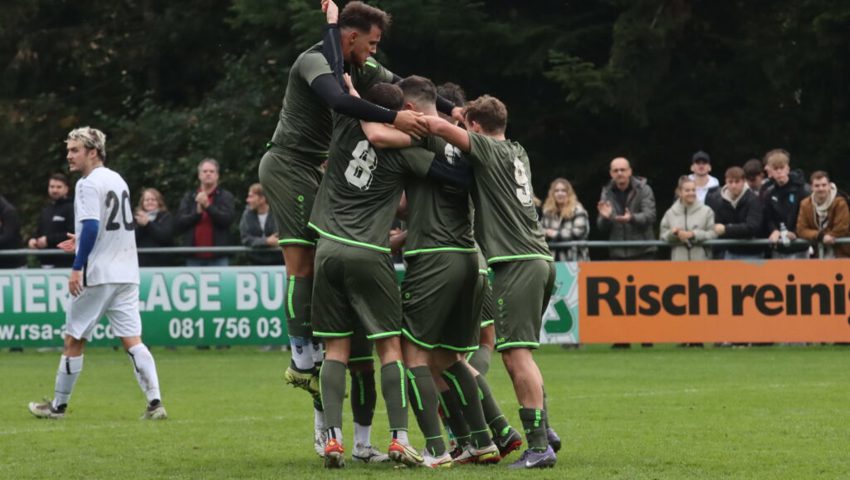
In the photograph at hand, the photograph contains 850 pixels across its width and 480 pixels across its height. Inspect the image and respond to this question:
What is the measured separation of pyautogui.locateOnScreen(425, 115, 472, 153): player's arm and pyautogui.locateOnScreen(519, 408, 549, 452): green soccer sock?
1443mm

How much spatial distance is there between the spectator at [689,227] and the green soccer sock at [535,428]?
10.2 metres

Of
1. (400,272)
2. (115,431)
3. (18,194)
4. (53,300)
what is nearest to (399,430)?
(115,431)

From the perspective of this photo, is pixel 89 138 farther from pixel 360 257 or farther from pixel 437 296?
pixel 437 296

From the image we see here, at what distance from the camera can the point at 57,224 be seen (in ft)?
67.0

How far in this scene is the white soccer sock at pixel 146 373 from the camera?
1252cm

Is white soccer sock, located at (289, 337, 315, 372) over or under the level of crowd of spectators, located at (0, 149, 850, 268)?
under

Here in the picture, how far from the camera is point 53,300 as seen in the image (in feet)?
64.3

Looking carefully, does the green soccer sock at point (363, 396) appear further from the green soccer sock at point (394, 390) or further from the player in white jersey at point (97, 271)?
the player in white jersey at point (97, 271)

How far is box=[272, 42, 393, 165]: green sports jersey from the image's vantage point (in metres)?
9.60

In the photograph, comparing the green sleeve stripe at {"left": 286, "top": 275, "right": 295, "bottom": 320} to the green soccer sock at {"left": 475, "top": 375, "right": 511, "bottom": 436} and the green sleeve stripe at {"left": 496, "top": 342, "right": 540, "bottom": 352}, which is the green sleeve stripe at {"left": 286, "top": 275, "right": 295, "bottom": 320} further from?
the green sleeve stripe at {"left": 496, "top": 342, "right": 540, "bottom": 352}

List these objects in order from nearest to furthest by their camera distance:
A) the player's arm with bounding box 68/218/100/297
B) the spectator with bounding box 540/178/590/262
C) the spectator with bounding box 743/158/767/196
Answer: the player's arm with bounding box 68/218/100/297
the spectator with bounding box 540/178/590/262
the spectator with bounding box 743/158/767/196

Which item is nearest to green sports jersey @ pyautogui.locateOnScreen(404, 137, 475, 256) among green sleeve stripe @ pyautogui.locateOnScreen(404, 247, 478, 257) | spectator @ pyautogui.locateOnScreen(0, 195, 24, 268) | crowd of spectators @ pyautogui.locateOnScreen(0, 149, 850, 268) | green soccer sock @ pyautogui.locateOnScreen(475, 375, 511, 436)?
green sleeve stripe @ pyautogui.locateOnScreen(404, 247, 478, 257)

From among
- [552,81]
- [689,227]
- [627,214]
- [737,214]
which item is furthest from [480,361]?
[552,81]

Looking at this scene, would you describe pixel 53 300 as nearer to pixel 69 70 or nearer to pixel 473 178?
pixel 473 178
